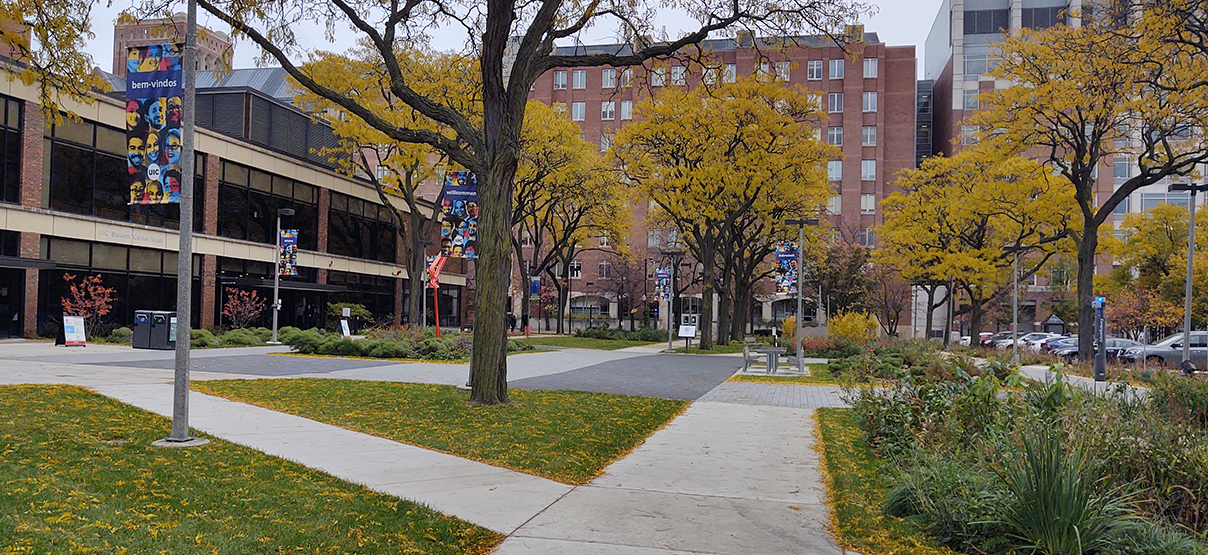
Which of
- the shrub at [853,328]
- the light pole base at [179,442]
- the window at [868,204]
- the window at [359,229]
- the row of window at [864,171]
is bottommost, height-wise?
the light pole base at [179,442]

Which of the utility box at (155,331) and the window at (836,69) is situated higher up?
the window at (836,69)

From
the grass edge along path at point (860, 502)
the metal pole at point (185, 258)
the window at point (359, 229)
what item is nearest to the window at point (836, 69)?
the window at point (359, 229)

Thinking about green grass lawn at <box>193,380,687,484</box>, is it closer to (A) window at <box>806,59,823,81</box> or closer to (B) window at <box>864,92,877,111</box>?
(B) window at <box>864,92,877,111</box>

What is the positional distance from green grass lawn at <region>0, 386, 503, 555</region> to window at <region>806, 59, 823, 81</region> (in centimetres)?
7633

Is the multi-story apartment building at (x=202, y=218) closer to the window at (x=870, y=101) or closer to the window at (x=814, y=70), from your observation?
the window at (x=814, y=70)

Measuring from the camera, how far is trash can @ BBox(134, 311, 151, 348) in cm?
2655

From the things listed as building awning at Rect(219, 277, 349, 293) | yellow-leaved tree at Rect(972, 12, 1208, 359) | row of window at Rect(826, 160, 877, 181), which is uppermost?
row of window at Rect(826, 160, 877, 181)

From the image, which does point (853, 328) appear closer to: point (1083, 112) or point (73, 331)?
point (1083, 112)

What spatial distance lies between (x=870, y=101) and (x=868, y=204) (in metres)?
9.23

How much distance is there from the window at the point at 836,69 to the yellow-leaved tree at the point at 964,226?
30848 millimetres

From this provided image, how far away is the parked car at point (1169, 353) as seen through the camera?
30859 mm

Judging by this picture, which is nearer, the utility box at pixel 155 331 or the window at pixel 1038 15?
the utility box at pixel 155 331

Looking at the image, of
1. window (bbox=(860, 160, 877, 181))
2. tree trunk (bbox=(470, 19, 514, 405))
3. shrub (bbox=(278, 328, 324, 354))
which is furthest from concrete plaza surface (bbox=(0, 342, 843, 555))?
window (bbox=(860, 160, 877, 181))

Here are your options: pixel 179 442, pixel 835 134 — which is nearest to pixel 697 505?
pixel 179 442
